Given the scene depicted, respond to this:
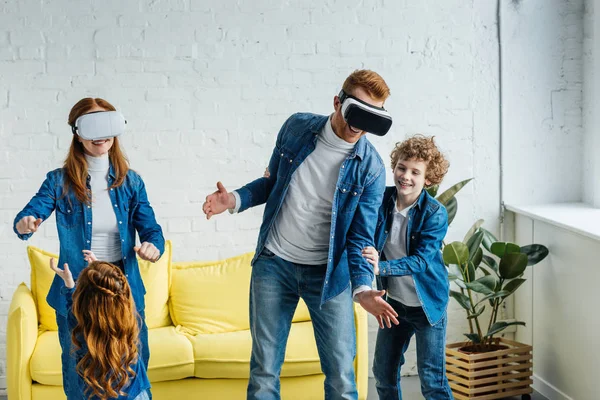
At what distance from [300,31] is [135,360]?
86.7 inches

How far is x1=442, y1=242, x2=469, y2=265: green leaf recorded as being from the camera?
3.88 metres

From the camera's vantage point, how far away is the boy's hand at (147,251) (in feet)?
9.30

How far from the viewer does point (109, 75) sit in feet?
13.6

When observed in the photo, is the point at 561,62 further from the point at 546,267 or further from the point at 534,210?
the point at 546,267

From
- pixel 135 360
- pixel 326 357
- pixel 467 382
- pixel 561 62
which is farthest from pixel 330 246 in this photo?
pixel 561 62

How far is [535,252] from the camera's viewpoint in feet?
13.3

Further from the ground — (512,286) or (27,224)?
(27,224)

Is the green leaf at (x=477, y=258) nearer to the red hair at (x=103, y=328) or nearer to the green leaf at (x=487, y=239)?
the green leaf at (x=487, y=239)

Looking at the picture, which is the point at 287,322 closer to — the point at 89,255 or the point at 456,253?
the point at 89,255

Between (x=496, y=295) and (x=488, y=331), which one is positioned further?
(x=488, y=331)

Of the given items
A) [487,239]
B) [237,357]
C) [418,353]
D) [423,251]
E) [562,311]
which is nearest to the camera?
[423,251]

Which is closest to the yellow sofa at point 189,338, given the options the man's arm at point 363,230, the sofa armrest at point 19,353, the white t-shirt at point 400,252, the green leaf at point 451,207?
the sofa armrest at point 19,353

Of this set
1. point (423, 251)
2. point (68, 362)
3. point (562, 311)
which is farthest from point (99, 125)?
point (562, 311)

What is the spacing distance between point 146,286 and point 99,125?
1.39 m
